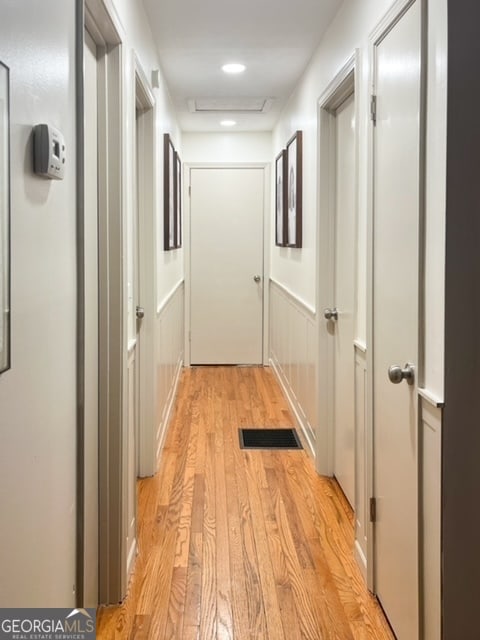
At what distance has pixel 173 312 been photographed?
5262mm

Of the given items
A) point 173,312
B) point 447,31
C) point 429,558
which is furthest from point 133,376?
point 173,312

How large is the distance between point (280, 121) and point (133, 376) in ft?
11.8

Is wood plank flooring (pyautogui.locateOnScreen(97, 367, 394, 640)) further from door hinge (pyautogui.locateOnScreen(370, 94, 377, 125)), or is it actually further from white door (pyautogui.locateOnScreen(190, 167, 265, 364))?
white door (pyautogui.locateOnScreen(190, 167, 265, 364))

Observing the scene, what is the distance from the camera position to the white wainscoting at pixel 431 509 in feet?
5.50

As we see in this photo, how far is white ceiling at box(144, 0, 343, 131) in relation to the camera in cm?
314

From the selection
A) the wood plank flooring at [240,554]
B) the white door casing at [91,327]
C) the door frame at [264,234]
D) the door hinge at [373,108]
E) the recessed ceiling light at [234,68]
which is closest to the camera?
the white door casing at [91,327]

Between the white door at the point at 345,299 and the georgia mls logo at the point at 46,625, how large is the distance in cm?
170

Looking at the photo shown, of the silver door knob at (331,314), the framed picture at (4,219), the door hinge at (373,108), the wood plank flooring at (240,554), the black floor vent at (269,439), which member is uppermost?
the door hinge at (373,108)

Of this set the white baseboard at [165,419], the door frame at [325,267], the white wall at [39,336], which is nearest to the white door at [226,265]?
the white baseboard at [165,419]

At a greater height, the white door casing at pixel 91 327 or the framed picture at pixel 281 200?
the framed picture at pixel 281 200

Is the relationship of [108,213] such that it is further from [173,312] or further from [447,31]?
[173,312]

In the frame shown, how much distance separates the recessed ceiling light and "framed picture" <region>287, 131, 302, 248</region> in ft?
1.82

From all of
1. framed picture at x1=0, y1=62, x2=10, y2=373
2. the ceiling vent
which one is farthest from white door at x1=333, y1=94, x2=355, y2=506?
framed picture at x1=0, y1=62, x2=10, y2=373

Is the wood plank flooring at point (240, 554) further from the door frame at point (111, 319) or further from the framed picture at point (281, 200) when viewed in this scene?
the framed picture at point (281, 200)
